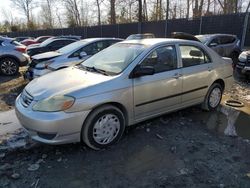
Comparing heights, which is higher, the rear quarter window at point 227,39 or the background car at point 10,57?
the rear quarter window at point 227,39

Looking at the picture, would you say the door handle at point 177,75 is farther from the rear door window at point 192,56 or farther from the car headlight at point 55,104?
the car headlight at point 55,104

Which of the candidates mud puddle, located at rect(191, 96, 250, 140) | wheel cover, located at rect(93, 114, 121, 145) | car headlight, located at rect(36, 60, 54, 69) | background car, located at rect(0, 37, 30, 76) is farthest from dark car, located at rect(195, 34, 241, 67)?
wheel cover, located at rect(93, 114, 121, 145)

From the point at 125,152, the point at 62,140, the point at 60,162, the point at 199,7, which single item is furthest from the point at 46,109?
the point at 199,7

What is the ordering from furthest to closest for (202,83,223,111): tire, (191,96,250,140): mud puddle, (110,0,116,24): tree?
(110,0,116,24): tree, (202,83,223,111): tire, (191,96,250,140): mud puddle

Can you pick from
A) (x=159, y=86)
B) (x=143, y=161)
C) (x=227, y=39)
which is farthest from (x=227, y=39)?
(x=143, y=161)

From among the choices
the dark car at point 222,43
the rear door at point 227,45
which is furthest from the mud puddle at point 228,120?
the rear door at point 227,45

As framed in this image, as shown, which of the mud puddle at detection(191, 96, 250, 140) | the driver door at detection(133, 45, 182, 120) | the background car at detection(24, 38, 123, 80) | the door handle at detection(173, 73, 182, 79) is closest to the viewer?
the driver door at detection(133, 45, 182, 120)

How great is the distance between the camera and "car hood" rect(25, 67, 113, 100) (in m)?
3.94

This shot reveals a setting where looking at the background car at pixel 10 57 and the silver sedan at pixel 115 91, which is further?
the background car at pixel 10 57

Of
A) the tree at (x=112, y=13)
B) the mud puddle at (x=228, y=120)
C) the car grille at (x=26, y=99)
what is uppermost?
the tree at (x=112, y=13)

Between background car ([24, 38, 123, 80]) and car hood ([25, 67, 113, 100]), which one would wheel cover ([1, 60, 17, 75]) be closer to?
background car ([24, 38, 123, 80])

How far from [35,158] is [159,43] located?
281 centimetres

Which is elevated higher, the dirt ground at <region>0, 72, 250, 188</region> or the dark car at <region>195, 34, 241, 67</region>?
the dark car at <region>195, 34, 241, 67</region>

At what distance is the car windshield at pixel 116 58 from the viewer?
179 inches
